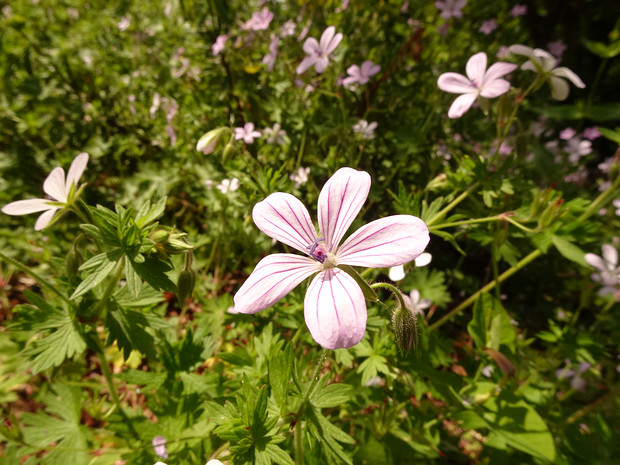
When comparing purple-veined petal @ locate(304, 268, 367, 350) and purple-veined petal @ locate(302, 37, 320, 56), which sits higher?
purple-veined petal @ locate(302, 37, 320, 56)

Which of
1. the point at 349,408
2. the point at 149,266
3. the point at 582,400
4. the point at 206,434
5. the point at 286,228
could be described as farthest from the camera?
the point at 582,400

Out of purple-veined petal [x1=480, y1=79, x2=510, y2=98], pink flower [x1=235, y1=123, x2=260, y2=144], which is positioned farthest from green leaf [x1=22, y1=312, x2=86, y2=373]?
purple-veined petal [x1=480, y1=79, x2=510, y2=98]

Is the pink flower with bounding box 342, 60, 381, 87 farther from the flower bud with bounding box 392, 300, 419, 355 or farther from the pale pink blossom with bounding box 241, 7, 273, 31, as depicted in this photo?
the flower bud with bounding box 392, 300, 419, 355

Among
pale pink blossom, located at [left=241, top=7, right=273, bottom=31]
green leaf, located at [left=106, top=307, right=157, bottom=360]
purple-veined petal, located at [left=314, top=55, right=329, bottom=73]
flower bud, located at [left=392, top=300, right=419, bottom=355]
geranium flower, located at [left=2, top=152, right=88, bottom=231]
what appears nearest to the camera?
→ flower bud, located at [left=392, top=300, right=419, bottom=355]

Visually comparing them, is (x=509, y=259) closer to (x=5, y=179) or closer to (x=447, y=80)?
(x=447, y=80)

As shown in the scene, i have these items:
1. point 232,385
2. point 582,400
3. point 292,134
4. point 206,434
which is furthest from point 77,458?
point 582,400

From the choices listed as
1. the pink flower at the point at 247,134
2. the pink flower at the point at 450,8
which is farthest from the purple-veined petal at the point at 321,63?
the pink flower at the point at 450,8

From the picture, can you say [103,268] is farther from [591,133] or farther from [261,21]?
[591,133]
